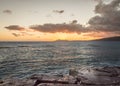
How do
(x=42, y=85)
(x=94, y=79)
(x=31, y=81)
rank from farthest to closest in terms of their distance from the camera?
1. (x=94, y=79)
2. (x=31, y=81)
3. (x=42, y=85)

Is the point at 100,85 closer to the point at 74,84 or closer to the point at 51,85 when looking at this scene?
the point at 74,84

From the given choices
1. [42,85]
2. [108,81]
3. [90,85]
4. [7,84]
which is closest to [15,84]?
[7,84]

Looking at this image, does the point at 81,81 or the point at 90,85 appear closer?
the point at 90,85

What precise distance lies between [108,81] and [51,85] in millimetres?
3975

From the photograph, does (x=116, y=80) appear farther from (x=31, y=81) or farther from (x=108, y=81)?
(x=31, y=81)

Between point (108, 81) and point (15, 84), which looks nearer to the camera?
point (15, 84)

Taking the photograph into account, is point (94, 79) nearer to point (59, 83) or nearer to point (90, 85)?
point (90, 85)

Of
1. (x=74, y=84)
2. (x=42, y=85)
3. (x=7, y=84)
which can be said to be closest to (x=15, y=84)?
(x=7, y=84)

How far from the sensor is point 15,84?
1099 cm

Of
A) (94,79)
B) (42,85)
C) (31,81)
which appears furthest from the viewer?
(94,79)

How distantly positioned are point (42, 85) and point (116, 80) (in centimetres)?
515

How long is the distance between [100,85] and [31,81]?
4.49 meters

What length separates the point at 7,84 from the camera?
1101cm

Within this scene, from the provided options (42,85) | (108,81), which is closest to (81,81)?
(108,81)
